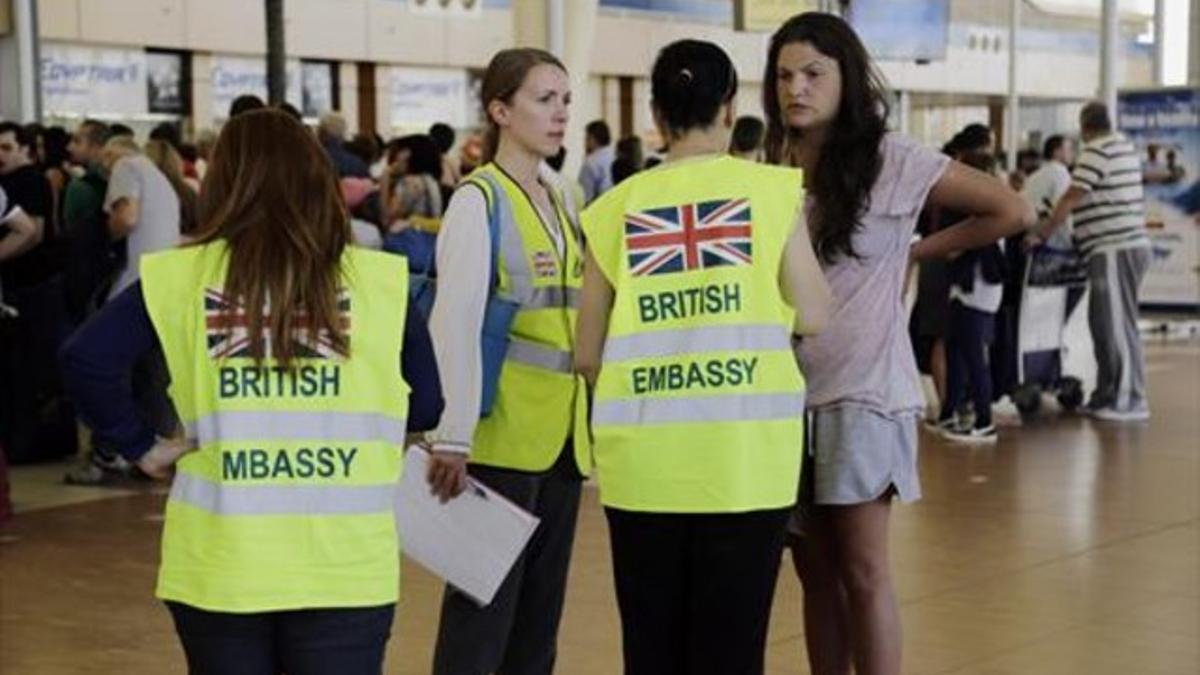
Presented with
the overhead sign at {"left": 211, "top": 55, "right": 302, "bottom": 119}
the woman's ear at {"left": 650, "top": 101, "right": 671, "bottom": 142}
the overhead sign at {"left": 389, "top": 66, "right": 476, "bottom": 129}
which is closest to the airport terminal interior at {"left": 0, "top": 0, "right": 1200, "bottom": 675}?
the woman's ear at {"left": 650, "top": 101, "right": 671, "bottom": 142}

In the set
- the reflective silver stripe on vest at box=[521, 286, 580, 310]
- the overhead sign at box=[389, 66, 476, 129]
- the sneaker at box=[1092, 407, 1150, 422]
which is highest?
the overhead sign at box=[389, 66, 476, 129]

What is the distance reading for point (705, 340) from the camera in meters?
3.97

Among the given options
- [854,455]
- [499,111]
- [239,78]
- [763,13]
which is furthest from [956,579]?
[239,78]

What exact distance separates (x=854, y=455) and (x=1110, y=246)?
8458 mm

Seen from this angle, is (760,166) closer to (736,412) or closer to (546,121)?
(736,412)

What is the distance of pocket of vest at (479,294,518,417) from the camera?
465cm

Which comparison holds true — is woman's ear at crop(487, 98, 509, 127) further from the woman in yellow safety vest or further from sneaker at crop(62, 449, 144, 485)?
sneaker at crop(62, 449, 144, 485)

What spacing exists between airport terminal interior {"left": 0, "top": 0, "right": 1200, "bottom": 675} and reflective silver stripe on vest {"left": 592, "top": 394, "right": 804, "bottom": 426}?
0.5 inches

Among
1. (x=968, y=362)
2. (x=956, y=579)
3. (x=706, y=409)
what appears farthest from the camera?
(x=968, y=362)

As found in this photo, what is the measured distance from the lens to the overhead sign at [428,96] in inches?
1069

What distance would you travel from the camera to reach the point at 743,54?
30.2 metres

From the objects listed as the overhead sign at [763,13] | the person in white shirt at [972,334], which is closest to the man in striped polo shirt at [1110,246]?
the person in white shirt at [972,334]

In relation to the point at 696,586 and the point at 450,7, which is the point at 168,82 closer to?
the point at 450,7

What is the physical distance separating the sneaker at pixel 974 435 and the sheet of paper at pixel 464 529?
733cm
